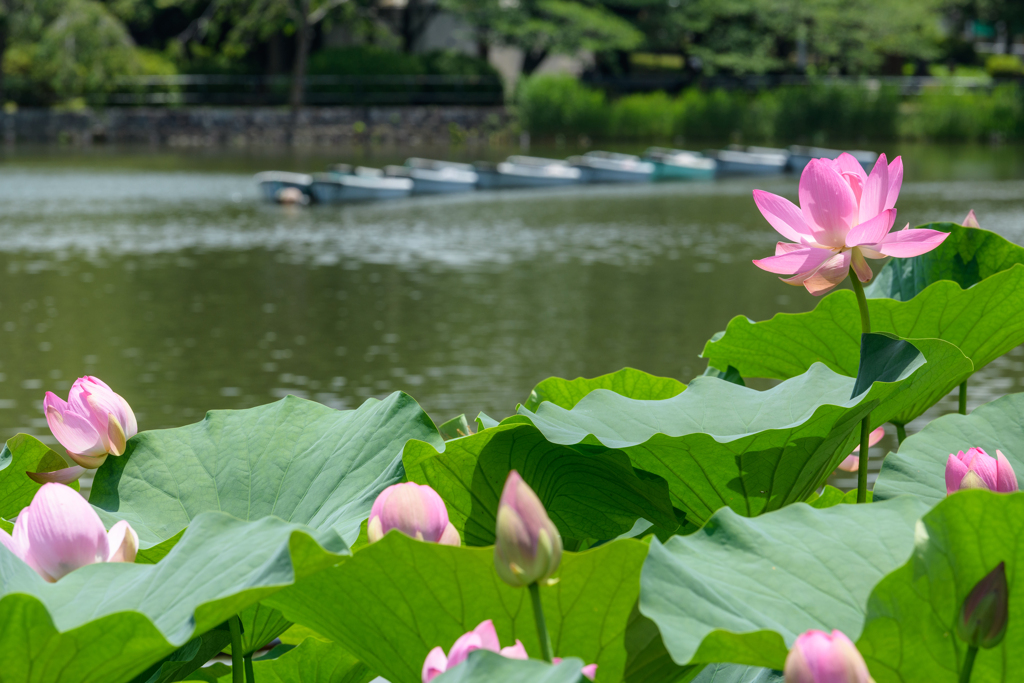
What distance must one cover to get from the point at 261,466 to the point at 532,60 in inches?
1341

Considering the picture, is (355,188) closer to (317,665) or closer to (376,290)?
(376,290)

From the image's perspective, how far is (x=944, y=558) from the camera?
78 centimetres

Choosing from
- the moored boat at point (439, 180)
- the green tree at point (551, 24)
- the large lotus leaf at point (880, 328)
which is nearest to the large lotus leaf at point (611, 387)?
the large lotus leaf at point (880, 328)

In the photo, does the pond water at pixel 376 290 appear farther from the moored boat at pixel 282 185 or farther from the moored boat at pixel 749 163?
the moored boat at pixel 749 163

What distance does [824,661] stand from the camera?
2.18ft

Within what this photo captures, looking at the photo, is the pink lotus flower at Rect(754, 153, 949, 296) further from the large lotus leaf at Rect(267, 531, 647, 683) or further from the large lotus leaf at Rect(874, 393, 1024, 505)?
the large lotus leaf at Rect(267, 531, 647, 683)

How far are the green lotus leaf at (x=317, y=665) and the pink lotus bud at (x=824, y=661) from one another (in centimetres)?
60

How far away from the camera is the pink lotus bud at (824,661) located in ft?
2.18

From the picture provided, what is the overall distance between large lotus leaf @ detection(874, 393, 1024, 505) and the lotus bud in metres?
0.44

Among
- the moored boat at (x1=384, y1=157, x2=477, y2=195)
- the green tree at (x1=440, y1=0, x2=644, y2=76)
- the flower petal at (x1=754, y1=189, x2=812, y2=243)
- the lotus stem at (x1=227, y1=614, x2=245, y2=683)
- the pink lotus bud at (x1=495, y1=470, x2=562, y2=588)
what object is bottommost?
the moored boat at (x1=384, y1=157, x2=477, y2=195)

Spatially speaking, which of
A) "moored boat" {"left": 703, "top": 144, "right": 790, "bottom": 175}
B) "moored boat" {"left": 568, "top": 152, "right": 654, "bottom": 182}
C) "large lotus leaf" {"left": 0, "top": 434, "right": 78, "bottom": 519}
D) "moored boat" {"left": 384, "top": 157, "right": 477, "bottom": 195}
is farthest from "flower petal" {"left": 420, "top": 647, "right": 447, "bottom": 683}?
"moored boat" {"left": 703, "top": 144, "right": 790, "bottom": 175}

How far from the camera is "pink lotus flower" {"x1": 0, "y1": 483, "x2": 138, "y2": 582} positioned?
88cm

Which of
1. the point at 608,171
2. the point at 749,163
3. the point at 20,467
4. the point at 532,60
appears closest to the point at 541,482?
the point at 20,467

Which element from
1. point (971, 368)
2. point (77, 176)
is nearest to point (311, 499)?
point (971, 368)
